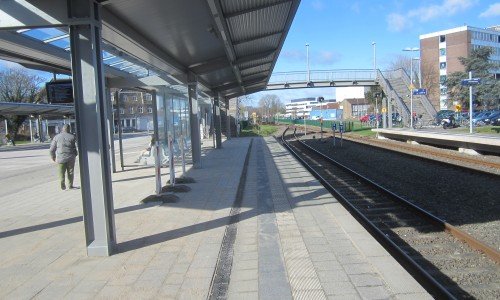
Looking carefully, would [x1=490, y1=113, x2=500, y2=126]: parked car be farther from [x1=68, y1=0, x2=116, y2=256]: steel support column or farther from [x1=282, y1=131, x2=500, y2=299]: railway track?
[x1=68, y1=0, x2=116, y2=256]: steel support column

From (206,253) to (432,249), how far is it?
3129 millimetres

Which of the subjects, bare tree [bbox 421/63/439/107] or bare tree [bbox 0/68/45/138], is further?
bare tree [bbox 421/63/439/107]

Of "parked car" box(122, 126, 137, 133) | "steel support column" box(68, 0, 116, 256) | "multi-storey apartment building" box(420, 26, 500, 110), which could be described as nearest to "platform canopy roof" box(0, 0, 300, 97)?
"steel support column" box(68, 0, 116, 256)

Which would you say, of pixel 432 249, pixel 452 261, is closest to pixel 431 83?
pixel 432 249

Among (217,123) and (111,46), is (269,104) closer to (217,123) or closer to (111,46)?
(217,123)

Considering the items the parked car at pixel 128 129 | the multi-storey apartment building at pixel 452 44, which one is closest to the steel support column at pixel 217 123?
the parked car at pixel 128 129

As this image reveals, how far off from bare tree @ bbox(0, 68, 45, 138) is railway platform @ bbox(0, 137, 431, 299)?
50.8 m

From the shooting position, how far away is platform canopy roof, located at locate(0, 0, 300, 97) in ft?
18.8

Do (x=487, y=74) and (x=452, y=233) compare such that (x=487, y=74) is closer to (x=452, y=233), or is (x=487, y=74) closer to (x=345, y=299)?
(x=452, y=233)

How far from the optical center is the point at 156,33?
31.0 feet

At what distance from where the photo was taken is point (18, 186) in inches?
520

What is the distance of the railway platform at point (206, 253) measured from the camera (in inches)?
178

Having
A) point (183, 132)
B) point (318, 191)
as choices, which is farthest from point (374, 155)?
point (318, 191)

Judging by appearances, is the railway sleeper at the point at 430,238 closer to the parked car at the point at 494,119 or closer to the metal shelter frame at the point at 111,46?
the metal shelter frame at the point at 111,46
